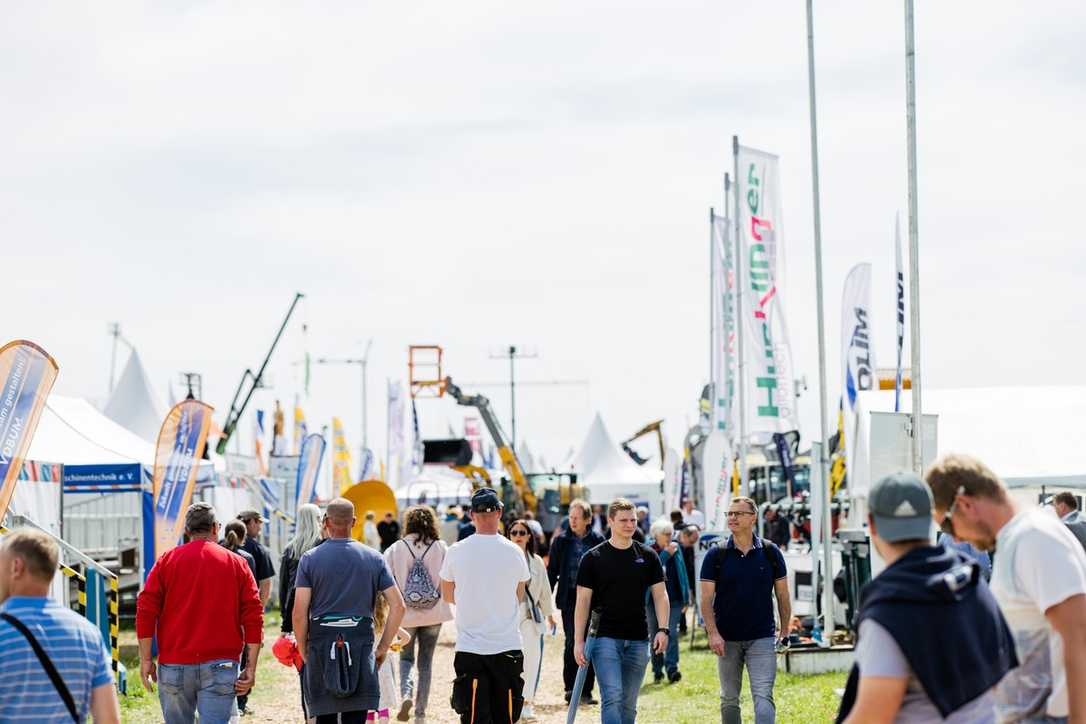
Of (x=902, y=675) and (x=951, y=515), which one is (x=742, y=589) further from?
(x=902, y=675)

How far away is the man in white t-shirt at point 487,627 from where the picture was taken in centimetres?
906

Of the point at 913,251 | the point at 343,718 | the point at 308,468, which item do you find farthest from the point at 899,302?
the point at 308,468

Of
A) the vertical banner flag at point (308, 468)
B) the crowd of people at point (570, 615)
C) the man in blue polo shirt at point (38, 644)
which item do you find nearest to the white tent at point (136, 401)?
the vertical banner flag at point (308, 468)

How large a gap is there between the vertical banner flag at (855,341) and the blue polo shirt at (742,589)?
1097 centimetres

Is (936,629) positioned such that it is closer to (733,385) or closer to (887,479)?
(887,479)

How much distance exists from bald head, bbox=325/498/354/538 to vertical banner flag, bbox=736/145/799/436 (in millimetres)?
12191

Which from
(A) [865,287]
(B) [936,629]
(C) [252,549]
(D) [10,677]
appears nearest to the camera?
(B) [936,629]

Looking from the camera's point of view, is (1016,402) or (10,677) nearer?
(10,677)

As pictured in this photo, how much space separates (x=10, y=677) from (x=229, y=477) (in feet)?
64.0

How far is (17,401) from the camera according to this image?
12062 millimetres

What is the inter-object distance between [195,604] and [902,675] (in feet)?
17.1

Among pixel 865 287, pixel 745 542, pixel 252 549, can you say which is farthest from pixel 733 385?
pixel 745 542

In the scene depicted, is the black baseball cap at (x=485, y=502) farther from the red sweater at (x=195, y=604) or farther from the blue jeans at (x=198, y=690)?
the blue jeans at (x=198, y=690)

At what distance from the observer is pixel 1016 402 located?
64.7ft
